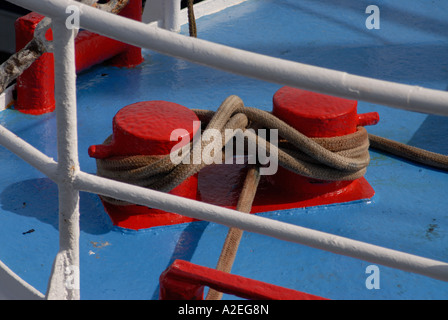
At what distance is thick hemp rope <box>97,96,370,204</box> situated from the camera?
1.85 metres

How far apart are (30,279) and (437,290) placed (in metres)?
1.16

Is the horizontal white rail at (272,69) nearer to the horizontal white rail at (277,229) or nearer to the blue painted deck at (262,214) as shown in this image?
the horizontal white rail at (277,229)

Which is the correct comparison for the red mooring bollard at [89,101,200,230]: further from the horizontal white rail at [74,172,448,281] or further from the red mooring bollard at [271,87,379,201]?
the horizontal white rail at [74,172,448,281]

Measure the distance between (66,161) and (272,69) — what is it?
413 millimetres

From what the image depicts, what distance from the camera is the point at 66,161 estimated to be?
1046 millimetres

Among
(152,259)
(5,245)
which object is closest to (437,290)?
(152,259)

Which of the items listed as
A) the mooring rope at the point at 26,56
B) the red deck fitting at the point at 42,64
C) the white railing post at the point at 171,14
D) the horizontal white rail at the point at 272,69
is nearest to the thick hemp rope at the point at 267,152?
the mooring rope at the point at 26,56

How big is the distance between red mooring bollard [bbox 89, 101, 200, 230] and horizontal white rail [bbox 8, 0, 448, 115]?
943mm

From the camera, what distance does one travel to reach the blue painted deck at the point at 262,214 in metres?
1.75

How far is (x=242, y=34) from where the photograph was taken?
3473 mm

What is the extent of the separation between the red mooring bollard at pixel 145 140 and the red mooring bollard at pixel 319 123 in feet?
1.05

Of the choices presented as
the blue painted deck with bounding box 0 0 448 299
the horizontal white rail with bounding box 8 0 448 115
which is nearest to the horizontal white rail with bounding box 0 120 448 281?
the horizontal white rail with bounding box 8 0 448 115

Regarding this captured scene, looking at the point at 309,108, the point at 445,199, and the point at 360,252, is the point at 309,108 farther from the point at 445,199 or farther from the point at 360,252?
the point at 360,252

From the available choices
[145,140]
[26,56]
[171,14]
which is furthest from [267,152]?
[171,14]
